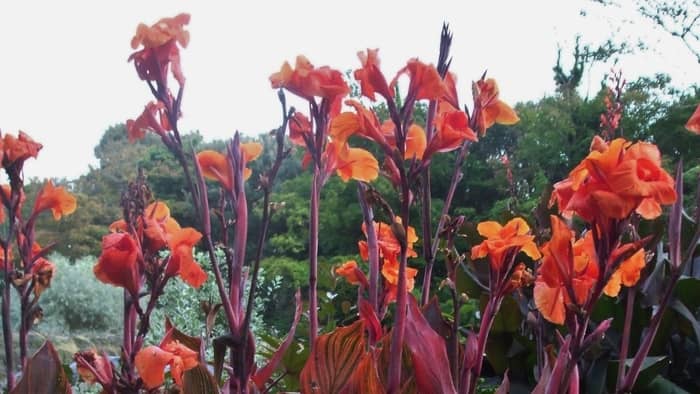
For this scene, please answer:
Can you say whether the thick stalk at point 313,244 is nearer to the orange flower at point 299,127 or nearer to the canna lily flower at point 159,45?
the orange flower at point 299,127

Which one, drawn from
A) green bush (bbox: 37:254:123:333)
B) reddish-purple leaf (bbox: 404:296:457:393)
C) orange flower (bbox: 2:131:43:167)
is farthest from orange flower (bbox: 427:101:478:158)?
green bush (bbox: 37:254:123:333)

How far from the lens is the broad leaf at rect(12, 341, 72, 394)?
46cm

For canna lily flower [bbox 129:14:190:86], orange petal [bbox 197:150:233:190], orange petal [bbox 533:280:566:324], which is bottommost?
orange petal [bbox 533:280:566:324]

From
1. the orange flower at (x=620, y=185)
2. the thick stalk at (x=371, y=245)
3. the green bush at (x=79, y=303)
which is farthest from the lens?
the green bush at (x=79, y=303)

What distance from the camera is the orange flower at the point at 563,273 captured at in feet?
1.39

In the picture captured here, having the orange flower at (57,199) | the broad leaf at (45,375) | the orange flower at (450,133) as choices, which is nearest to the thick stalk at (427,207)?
the orange flower at (450,133)

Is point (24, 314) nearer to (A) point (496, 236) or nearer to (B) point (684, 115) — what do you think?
(A) point (496, 236)

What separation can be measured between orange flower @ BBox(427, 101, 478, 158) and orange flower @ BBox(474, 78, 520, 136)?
0.08m

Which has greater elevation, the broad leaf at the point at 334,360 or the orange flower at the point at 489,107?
the orange flower at the point at 489,107

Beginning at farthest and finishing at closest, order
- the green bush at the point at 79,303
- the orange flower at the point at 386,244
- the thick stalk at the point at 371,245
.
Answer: the green bush at the point at 79,303
the orange flower at the point at 386,244
the thick stalk at the point at 371,245

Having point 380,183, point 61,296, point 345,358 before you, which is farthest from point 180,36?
point 380,183

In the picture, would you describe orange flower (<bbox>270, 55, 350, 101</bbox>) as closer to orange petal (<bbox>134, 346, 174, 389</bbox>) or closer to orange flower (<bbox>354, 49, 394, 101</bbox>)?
orange flower (<bbox>354, 49, 394, 101</bbox>)

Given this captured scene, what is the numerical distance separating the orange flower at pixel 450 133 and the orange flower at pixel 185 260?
0.18m

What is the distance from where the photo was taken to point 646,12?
8414mm
